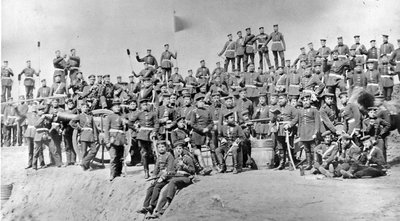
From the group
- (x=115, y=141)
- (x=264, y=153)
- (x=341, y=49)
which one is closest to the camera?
(x=115, y=141)

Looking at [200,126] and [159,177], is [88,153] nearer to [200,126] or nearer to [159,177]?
[200,126]

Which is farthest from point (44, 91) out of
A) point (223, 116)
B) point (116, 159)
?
point (223, 116)

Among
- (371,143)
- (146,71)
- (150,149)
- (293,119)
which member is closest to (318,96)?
(293,119)

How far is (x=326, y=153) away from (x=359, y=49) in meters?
9.04

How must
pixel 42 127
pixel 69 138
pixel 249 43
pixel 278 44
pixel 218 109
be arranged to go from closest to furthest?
pixel 218 109 < pixel 42 127 < pixel 69 138 < pixel 278 44 < pixel 249 43

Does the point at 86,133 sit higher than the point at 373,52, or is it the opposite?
the point at 373,52

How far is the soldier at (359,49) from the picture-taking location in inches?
708

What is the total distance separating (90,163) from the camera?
14.2 metres

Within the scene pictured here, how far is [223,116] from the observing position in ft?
40.9

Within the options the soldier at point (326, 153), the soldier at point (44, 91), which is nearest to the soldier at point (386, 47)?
the soldier at point (326, 153)

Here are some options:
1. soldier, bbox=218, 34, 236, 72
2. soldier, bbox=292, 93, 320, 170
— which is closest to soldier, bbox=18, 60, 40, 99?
soldier, bbox=218, 34, 236, 72

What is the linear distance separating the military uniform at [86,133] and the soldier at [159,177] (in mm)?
3964

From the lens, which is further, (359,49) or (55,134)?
(359,49)

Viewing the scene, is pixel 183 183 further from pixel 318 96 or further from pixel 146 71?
pixel 146 71
